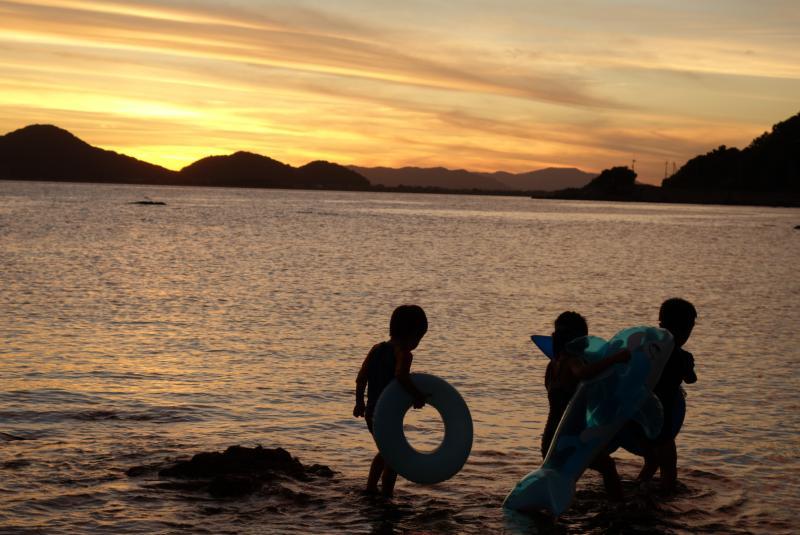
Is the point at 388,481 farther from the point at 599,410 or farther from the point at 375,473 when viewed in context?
the point at 599,410

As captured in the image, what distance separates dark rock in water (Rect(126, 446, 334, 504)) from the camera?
7.36 metres

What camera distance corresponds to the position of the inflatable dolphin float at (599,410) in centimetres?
666

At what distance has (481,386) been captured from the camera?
1228cm

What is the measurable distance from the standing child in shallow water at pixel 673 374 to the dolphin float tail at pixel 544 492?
98 centimetres

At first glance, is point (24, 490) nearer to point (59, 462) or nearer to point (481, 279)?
point (59, 462)

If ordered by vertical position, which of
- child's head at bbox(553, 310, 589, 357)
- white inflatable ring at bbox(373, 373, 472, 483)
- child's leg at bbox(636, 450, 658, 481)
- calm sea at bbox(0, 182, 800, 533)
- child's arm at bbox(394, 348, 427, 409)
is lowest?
calm sea at bbox(0, 182, 800, 533)

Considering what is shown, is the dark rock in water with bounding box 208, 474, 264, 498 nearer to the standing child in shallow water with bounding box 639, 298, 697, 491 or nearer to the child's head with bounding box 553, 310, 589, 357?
the child's head with bounding box 553, 310, 589, 357

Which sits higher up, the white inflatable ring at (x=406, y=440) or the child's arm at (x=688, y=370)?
the child's arm at (x=688, y=370)

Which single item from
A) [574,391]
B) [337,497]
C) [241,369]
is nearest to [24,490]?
[337,497]

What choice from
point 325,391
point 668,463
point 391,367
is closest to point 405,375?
point 391,367

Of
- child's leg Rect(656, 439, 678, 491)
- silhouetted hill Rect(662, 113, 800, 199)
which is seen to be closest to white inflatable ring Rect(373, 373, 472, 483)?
child's leg Rect(656, 439, 678, 491)

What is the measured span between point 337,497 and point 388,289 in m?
19.2

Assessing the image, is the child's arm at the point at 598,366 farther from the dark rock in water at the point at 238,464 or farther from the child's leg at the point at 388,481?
the dark rock in water at the point at 238,464

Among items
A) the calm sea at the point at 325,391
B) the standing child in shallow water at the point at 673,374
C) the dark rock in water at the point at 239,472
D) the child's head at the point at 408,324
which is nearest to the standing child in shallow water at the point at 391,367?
the child's head at the point at 408,324
